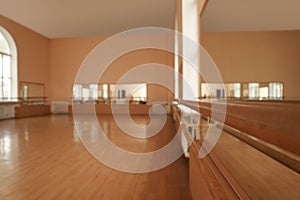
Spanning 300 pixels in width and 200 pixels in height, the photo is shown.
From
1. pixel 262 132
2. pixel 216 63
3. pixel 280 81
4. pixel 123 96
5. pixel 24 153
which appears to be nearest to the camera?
pixel 262 132

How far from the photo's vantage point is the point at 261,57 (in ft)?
4.62

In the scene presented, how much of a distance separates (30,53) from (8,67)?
67.7 inches

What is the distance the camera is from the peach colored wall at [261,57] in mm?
1068

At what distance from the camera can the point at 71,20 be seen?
1284 centimetres

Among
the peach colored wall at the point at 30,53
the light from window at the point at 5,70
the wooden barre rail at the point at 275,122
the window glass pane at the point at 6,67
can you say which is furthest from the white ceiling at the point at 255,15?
the window glass pane at the point at 6,67

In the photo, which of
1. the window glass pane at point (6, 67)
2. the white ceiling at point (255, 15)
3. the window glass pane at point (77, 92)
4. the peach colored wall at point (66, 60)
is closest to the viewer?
the white ceiling at point (255, 15)

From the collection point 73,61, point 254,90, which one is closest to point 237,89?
point 254,90

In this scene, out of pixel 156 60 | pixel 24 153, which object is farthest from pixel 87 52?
pixel 24 153

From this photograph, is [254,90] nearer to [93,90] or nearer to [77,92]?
[93,90]

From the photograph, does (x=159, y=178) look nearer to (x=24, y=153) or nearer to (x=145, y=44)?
(x=24, y=153)

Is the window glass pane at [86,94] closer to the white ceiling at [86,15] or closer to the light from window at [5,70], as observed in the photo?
the white ceiling at [86,15]

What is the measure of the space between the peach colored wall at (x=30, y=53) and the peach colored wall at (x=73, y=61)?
0.48 meters

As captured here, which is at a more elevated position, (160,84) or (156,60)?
(156,60)

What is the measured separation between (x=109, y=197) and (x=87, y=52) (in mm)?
14447
